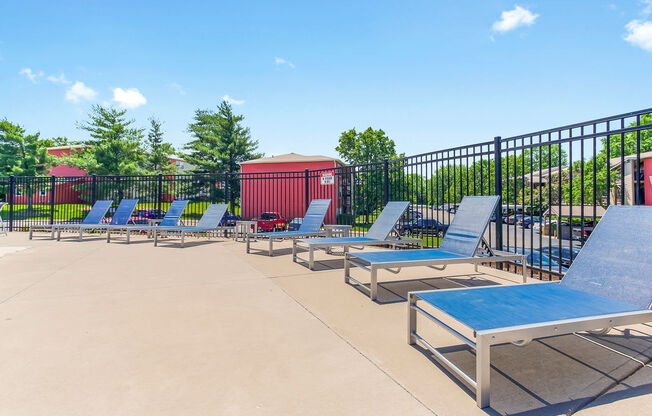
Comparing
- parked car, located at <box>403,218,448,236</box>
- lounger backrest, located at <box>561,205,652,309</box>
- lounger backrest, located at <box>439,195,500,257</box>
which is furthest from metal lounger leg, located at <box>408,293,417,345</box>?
parked car, located at <box>403,218,448,236</box>

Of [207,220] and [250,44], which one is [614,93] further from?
[207,220]

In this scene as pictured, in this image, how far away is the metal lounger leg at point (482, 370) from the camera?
170cm

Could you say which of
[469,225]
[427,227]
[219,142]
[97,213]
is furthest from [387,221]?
[219,142]

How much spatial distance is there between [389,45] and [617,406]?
13.0 meters

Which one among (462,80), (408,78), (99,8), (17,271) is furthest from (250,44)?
(17,271)

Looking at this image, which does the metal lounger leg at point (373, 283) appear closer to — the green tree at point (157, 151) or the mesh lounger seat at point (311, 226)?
the mesh lounger seat at point (311, 226)

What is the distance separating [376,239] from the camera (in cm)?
600

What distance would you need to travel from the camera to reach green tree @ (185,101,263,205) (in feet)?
123

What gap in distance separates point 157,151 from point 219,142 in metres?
6.77

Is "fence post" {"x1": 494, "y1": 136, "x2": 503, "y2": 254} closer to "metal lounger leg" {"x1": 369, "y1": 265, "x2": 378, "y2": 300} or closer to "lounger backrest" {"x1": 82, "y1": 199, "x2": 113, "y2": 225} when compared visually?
"metal lounger leg" {"x1": 369, "y1": 265, "x2": 378, "y2": 300}

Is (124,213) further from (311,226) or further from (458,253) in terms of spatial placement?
(458,253)

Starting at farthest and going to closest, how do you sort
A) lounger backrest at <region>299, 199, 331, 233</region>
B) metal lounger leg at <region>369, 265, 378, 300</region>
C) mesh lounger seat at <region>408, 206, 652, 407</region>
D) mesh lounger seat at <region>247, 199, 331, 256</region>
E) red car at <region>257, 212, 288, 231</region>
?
red car at <region>257, 212, 288, 231</region> → lounger backrest at <region>299, 199, 331, 233</region> → mesh lounger seat at <region>247, 199, 331, 256</region> → metal lounger leg at <region>369, 265, 378, 300</region> → mesh lounger seat at <region>408, 206, 652, 407</region>

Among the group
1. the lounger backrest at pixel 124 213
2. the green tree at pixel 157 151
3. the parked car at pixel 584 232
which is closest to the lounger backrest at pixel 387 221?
the parked car at pixel 584 232

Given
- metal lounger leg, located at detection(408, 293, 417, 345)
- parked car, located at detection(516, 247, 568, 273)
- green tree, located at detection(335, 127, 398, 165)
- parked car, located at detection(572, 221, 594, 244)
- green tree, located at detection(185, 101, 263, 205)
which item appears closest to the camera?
metal lounger leg, located at detection(408, 293, 417, 345)
